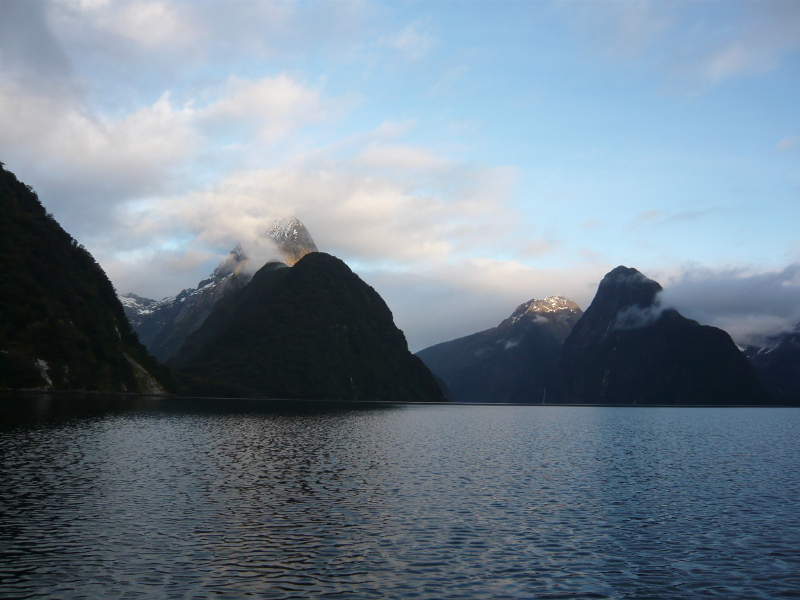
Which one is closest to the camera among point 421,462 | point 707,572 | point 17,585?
point 17,585

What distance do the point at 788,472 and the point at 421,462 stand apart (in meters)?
40.9

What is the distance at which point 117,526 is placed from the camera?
37250 mm

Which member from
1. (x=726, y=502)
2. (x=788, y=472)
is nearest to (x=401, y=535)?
(x=726, y=502)

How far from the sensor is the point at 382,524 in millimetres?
39812

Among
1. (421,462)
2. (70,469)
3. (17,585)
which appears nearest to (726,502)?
(421,462)

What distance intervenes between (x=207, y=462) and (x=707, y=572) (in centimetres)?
5162

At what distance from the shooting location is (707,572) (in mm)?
30250

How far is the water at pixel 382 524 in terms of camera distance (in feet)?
91.3

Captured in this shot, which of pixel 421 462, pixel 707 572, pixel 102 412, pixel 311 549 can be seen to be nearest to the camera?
pixel 707 572

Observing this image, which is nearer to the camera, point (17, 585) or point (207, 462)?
point (17, 585)

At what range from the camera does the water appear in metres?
27.8

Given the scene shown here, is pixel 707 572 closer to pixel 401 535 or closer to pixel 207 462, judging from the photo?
pixel 401 535

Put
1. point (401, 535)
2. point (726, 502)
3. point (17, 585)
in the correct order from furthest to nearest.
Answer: point (726, 502)
point (401, 535)
point (17, 585)

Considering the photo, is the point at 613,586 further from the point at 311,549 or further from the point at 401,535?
the point at 311,549
